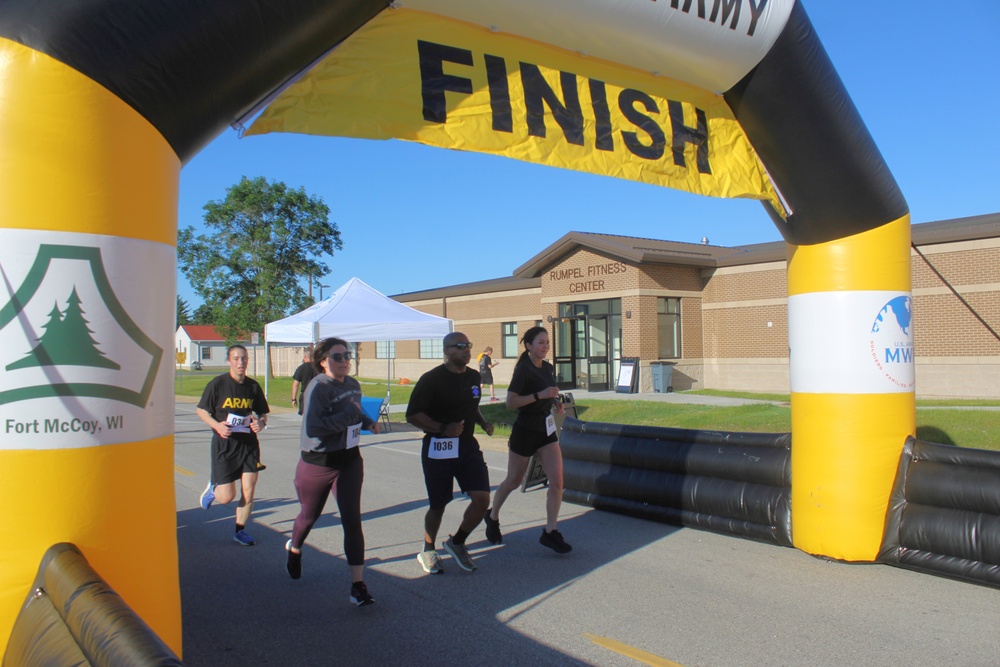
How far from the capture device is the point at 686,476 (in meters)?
7.53

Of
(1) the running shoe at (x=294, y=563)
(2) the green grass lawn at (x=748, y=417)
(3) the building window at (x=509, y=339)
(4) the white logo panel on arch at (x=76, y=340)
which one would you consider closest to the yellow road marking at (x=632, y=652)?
(1) the running shoe at (x=294, y=563)

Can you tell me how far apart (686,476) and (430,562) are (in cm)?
285

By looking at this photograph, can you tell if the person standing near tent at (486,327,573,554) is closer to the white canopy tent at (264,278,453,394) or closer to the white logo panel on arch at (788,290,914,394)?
the white logo panel on arch at (788,290,914,394)

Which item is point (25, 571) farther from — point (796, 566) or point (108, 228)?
point (796, 566)

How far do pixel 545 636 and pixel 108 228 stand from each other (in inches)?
134

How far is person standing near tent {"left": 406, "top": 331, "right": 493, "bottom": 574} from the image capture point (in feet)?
19.5

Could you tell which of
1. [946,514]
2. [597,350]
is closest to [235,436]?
[946,514]

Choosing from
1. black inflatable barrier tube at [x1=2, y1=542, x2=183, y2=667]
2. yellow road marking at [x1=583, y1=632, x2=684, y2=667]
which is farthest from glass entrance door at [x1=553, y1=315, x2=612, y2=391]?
black inflatable barrier tube at [x1=2, y1=542, x2=183, y2=667]

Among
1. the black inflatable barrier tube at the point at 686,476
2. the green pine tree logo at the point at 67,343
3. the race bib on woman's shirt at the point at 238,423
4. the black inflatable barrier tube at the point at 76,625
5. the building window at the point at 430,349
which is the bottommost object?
the black inflatable barrier tube at the point at 686,476

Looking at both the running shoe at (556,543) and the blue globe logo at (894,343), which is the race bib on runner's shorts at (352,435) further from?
the blue globe logo at (894,343)

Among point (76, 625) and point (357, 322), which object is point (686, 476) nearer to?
point (76, 625)

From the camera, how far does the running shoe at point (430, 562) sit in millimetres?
6020

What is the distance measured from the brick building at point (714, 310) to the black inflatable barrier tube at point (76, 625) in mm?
18690

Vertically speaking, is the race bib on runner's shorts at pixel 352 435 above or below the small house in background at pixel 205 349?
below
